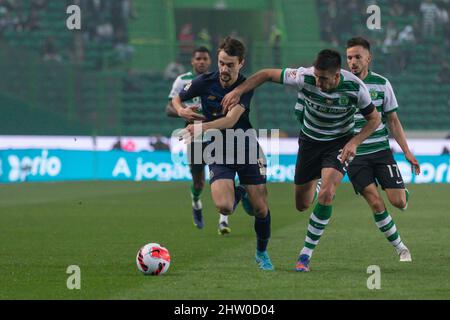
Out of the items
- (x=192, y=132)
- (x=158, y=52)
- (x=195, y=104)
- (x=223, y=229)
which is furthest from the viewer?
(x=158, y=52)

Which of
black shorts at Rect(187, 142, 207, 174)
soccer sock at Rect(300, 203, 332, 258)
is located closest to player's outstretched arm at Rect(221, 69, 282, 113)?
soccer sock at Rect(300, 203, 332, 258)

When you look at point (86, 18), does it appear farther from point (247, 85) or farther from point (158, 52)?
point (247, 85)

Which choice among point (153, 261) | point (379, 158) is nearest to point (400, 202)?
point (379, 158)

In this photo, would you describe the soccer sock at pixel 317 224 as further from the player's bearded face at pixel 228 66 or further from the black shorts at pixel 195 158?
the black shorts at pixel 195 158

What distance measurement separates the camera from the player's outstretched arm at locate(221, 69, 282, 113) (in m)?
9.30

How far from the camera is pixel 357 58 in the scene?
1049cm

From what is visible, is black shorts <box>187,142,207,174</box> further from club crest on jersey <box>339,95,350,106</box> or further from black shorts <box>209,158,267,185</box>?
club crest on jersey <box>339,95,350,106</box>

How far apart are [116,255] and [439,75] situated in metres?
25.3

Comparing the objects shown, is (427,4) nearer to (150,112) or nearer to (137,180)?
(150,112)

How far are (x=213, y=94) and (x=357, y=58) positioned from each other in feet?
5.20

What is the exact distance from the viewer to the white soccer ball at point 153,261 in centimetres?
913

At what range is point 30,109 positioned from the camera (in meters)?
31.0

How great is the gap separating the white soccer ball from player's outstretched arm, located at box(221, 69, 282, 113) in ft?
4.64
